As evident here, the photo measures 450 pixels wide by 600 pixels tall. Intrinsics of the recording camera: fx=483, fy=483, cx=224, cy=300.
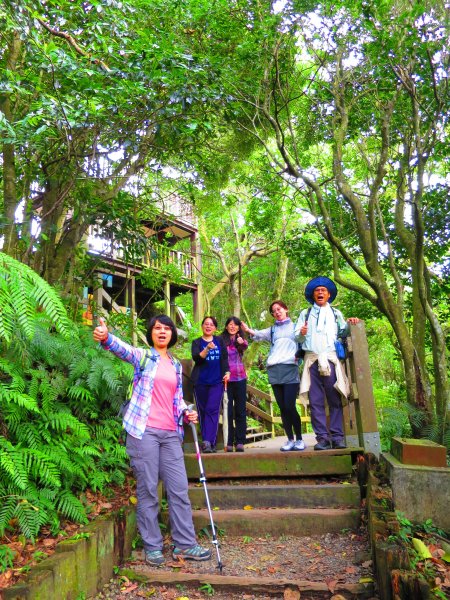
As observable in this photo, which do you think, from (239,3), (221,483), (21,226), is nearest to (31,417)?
(221,483)

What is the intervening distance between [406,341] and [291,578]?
4.08 m

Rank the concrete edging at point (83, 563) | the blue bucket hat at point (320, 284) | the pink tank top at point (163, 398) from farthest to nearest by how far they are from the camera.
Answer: the blue bucket hat at point (320, 284) < the pink tank top at point (163, 398) < the concrete edging at point (83, 563)

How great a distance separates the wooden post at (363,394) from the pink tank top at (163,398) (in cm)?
211

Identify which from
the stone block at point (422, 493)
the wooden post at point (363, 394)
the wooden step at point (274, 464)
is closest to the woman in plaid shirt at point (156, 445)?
the wooden step at point (274, 464)

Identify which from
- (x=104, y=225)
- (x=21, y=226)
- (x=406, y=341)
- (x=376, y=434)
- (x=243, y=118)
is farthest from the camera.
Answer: (x=243, y=118)

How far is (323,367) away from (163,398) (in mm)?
1912

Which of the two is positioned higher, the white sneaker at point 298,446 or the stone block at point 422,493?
the white sneaker at point 298,446

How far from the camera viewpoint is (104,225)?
7766 mm

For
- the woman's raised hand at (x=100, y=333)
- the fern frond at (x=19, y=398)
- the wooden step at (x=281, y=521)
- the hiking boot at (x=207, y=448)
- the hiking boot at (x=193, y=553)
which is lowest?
the hiking boot at (x=193, y=553)

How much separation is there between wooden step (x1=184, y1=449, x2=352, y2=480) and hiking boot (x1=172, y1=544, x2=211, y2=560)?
125 centimetres

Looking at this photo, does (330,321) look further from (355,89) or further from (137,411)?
(355,89)

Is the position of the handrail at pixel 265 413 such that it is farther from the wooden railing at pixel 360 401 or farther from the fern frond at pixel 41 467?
the fern frond at pixel 41 467

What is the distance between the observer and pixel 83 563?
325 centimetres

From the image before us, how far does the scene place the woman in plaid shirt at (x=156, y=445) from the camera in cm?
385
